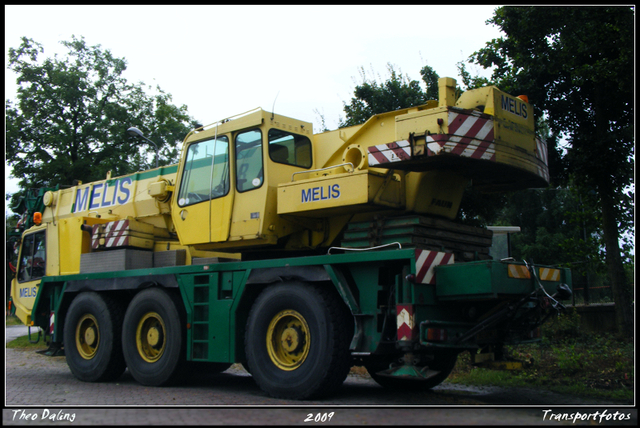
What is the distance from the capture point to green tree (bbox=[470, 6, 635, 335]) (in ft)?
39.4

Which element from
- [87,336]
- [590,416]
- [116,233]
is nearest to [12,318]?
[87,336]

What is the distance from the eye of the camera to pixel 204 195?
30.6ft

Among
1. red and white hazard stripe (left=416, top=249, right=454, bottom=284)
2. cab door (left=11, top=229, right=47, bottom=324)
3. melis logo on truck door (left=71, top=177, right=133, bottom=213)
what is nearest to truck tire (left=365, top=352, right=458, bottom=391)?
red and white hazard stripe (left=416, top=249, right=454, bottom=284)

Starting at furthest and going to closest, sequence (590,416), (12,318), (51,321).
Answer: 1. (12,318)
2. (51,321)
3. (590,416)

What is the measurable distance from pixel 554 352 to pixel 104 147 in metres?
23.5

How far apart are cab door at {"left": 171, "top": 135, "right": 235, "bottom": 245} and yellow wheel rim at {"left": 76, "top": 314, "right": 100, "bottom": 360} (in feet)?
7.43

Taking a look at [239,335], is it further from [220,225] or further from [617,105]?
[617,105]

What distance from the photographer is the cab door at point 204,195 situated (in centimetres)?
895

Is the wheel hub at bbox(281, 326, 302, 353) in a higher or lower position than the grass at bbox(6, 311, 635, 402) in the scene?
higher

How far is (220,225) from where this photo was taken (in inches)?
352

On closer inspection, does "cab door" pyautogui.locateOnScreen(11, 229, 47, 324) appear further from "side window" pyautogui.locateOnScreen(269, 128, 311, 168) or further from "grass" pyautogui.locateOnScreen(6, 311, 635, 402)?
"grass" pyautogui.locateOnScreen(6, 311, 635, 402)

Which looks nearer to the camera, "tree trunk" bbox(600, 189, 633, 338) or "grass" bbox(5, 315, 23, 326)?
"tree trunk" bbox(600, 189, 633, 338)

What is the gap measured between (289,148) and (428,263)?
301cm

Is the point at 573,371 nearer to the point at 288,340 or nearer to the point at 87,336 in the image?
the point at 288,340
